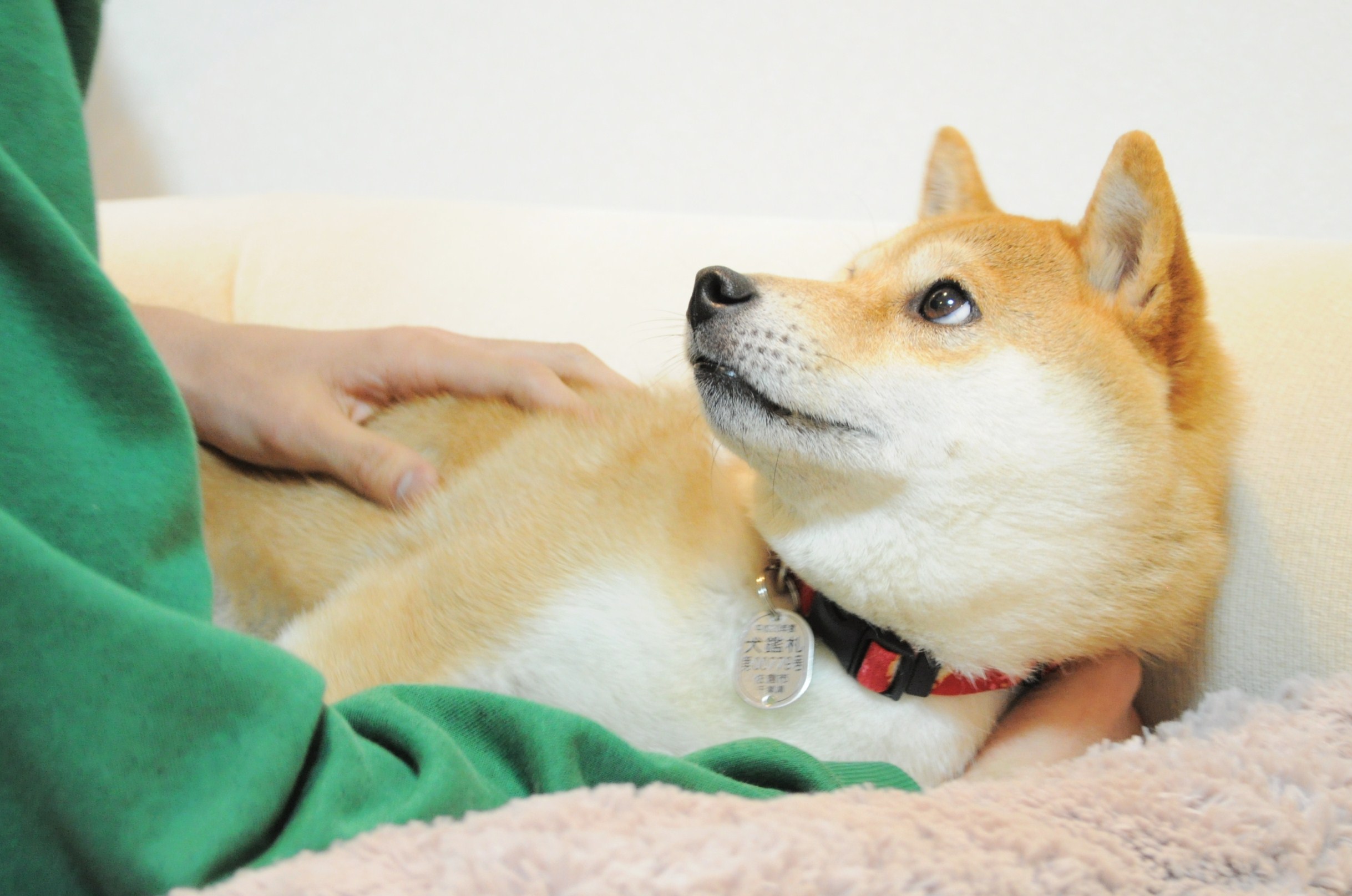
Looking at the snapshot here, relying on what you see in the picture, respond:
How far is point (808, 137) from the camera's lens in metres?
1.75

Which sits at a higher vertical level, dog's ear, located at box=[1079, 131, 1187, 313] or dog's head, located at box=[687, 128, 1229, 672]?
dog's ear, located at box=[1079, 131, 1187, 313]

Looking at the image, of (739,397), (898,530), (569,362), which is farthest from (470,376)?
(898,530)

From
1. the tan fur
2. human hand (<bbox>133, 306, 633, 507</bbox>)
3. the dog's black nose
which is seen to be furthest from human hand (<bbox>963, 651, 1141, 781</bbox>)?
human hand (<bbox>133, 306, 633, 507</bbox>)

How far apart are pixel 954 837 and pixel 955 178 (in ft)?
2.93

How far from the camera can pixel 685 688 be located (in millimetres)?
867

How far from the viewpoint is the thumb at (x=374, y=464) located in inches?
43.6

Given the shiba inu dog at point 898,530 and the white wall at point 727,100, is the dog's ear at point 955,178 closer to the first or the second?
the shiba inu dog at point 898,530

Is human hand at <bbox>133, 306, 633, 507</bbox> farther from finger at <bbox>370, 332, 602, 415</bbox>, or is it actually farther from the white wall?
the white wall

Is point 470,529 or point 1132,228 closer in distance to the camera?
point 1132,228

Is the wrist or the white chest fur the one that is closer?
the white chest fur

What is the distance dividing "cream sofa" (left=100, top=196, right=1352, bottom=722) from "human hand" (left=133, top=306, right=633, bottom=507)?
20 cm

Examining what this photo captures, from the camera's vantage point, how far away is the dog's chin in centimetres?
82

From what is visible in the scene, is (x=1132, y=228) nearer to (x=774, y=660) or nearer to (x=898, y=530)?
(x=898, y=530)

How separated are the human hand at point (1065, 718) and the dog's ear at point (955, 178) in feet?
1.89
